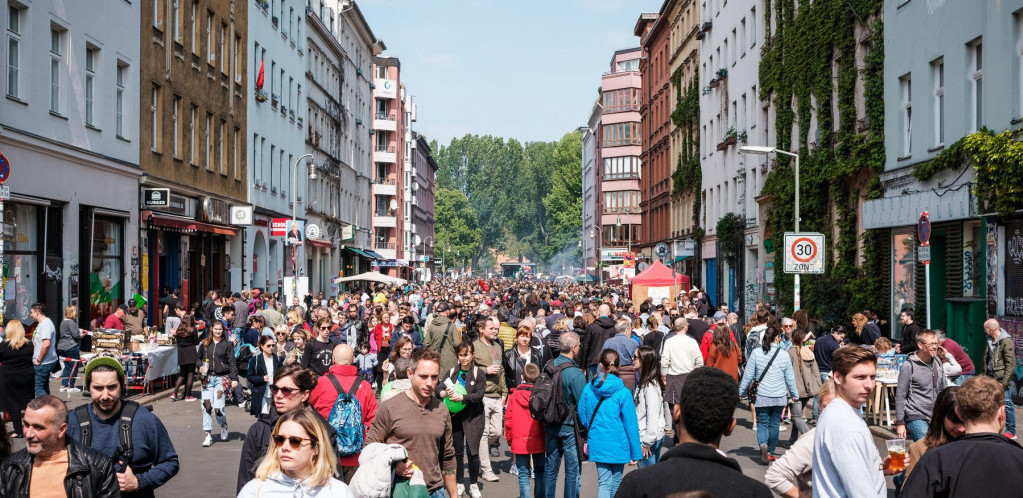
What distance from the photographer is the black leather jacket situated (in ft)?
18.1

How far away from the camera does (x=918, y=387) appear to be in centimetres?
1086

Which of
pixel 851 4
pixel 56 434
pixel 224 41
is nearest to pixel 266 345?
pixel 56 434

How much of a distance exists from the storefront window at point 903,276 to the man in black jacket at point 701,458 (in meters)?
21.4

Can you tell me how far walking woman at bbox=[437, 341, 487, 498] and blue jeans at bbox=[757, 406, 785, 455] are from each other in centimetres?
384

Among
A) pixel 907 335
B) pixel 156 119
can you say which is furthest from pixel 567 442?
pixel 156 119

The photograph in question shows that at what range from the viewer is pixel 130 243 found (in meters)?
28.1

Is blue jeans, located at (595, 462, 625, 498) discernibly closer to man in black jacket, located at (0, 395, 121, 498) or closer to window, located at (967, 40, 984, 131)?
man in black jacket, located at (0, 395, 121, 498)

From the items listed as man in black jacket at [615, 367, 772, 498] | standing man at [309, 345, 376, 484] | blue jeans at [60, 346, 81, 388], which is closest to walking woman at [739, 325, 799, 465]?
standing man at [309, 345, 376, 484]

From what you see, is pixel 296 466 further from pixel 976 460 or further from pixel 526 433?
pixel 526 433

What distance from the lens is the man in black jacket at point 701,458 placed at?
4039 millimetres

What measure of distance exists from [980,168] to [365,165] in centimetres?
6039

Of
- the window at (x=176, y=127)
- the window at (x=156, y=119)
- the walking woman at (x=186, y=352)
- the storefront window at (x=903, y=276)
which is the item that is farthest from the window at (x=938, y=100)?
the window at (x=176, y=127)

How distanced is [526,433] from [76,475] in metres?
5.40

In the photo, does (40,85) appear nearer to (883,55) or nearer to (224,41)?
(224,41)
